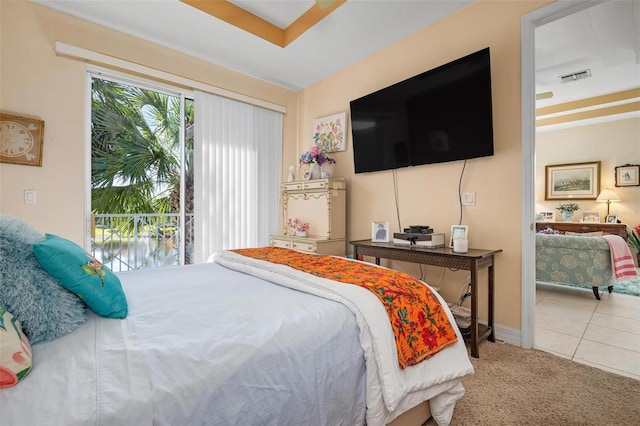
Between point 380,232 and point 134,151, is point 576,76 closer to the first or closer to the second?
point 380,232

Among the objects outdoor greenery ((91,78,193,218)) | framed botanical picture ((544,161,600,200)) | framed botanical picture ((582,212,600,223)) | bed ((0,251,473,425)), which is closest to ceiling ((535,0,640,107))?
framed botanical picture ((544,161,600,200))

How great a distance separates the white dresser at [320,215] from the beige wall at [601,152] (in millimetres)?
4986

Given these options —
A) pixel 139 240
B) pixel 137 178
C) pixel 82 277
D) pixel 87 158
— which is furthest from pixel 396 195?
pixel 137 178

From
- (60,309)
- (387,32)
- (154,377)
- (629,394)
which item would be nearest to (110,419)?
(154,377)

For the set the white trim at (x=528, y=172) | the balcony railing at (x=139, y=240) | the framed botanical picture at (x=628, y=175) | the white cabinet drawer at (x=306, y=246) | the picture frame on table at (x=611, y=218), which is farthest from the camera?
the picture frame on table at (x=611, y=218)

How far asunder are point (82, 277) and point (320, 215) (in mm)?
2602

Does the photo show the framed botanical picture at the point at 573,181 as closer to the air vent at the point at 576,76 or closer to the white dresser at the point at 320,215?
the air vent at the point at 576,76

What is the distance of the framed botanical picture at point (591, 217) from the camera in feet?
17.9

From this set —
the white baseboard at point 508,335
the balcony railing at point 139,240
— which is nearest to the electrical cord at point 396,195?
the white baseboard at point 508,335

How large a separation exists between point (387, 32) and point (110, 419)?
3384 mm

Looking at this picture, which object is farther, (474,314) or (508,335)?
(508,335)

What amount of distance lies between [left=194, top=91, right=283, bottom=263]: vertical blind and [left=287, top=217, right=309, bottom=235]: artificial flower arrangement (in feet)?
1.40

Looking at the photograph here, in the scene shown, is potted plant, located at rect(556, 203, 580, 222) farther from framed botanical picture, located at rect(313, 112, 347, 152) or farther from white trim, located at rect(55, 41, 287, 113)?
→ white trim, located at rect(55, 41, 287, 113)

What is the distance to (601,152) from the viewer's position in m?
5.48
